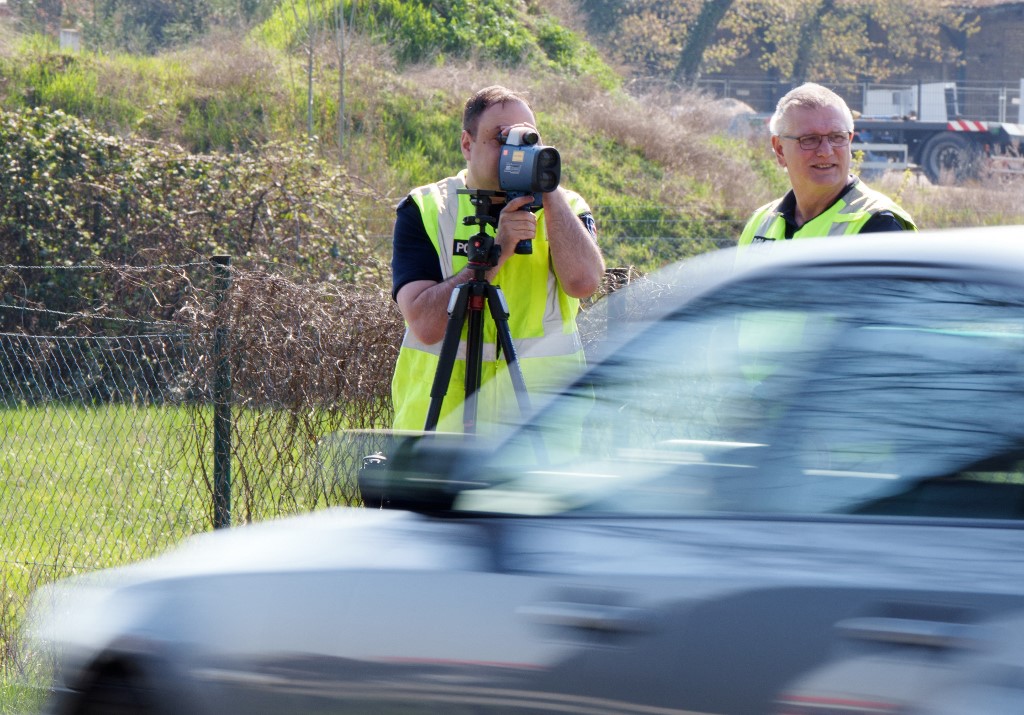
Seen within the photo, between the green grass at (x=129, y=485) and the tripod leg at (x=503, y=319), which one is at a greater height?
the tripod leg at (x=503, y=319)

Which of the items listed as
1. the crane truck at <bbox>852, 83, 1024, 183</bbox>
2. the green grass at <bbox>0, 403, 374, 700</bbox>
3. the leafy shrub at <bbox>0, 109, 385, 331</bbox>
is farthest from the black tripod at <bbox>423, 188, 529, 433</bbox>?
the crane truck at <bbox>852, 83, 1024, 183</bbox>

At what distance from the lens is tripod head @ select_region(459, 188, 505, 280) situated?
405 cm

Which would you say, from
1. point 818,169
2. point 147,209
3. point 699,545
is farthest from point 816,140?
point 147,209

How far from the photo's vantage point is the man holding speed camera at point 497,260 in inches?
160

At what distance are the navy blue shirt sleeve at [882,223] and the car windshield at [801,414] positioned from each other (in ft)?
5.77

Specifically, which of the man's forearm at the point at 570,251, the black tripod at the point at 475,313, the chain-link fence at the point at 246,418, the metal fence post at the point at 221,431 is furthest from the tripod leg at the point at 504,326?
the metal fence post at the point at 221,431

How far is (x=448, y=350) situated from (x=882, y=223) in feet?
4.34

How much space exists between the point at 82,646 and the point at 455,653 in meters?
0.82

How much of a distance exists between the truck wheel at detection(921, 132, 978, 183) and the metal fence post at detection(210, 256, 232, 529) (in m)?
24.7

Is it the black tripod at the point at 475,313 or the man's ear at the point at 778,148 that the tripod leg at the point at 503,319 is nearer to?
the black tripod at the point at 475,313

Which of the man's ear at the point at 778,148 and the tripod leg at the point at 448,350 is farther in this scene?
the man's ear at the point at 778,148

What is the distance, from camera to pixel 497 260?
4086mm

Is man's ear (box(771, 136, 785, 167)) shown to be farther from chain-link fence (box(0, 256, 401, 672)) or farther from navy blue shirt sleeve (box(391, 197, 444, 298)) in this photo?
chain-link fence (box(0, 256, 401, 672))

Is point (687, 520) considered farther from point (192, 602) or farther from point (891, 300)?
point (192, 602)
